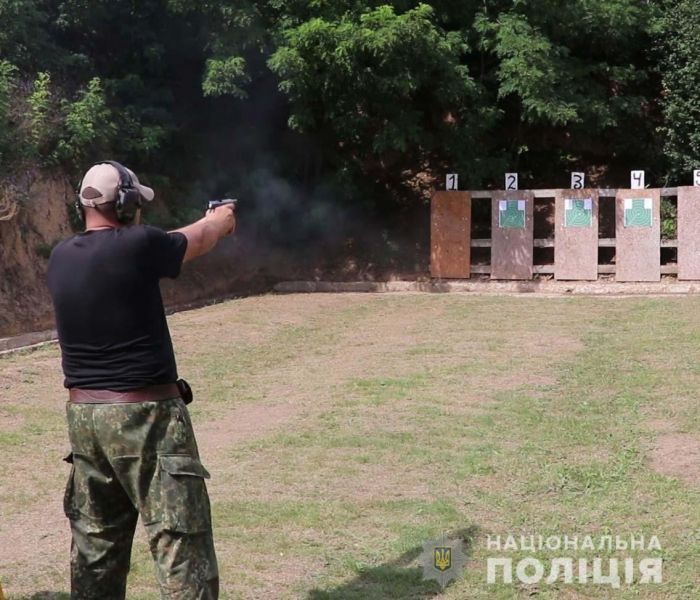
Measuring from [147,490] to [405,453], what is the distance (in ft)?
11.2

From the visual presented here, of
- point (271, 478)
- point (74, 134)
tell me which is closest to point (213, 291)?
point (74, 134)

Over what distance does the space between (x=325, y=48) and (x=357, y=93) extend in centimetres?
134

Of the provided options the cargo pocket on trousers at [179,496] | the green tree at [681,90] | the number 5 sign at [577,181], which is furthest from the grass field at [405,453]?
the green tree at [681,90]

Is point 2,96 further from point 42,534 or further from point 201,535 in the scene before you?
point 201,535

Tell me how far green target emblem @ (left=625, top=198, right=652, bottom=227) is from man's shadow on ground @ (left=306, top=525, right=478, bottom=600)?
1258cm

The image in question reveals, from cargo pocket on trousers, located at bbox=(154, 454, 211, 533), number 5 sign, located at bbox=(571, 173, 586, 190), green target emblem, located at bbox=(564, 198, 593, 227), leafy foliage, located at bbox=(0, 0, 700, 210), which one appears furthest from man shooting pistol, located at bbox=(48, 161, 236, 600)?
number 5 sign, located at bbox=(571, 173, 586, 190)

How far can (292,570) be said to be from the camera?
14.8 feet

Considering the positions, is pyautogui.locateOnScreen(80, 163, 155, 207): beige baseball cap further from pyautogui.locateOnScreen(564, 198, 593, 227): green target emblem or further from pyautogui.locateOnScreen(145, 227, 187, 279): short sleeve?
pyautogui.locateOnScreen(564, 198, 593, 227): green target emblem

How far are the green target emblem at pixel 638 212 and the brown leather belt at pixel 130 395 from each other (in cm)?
1405

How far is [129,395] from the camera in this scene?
326 centimetres

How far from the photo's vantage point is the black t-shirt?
3.25 meters

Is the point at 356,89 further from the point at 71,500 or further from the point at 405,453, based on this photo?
the point at 71,500

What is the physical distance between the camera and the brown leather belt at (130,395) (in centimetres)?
326

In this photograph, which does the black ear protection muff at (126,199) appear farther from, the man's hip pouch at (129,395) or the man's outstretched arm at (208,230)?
the man's hip pouch at (129,395)
